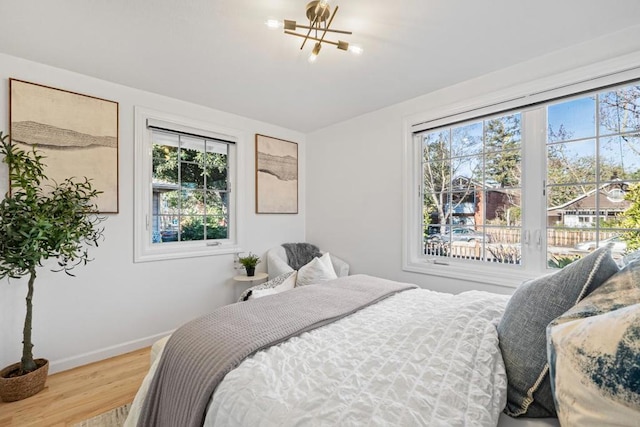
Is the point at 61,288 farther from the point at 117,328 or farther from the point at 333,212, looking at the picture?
the point at 333,212

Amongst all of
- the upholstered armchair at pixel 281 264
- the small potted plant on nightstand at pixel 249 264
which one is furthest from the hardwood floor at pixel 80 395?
the upholstered armchair at pixel 281 264

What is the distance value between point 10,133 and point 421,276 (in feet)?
11.7

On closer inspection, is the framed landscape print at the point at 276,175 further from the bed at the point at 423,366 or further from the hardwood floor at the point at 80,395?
the bed at the point at 423,366

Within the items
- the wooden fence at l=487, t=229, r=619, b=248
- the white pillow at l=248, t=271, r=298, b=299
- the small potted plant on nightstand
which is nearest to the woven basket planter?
the white pillow at l=248, t=271, r=298, b=299

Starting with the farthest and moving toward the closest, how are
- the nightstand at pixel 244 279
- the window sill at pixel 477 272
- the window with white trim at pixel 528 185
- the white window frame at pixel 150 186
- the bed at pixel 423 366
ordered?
the nightstand at pixel 244 279, the white window frame at pixel 150 186, the window sill at pixel 477 272, the window with white trim at pixel 528 185, the bed at pixel 423 366

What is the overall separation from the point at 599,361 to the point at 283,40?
2159mm

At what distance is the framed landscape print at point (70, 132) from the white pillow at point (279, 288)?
1489mm

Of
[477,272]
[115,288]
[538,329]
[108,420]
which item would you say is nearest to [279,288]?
[108,420]

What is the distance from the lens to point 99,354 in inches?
95.2

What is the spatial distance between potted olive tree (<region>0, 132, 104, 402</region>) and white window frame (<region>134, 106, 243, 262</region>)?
0.43m

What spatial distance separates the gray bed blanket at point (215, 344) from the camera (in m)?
1.04

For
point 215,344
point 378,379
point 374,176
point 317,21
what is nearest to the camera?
point 378,379

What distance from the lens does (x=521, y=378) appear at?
0.93 meters

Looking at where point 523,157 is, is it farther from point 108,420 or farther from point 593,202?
point 108,420
